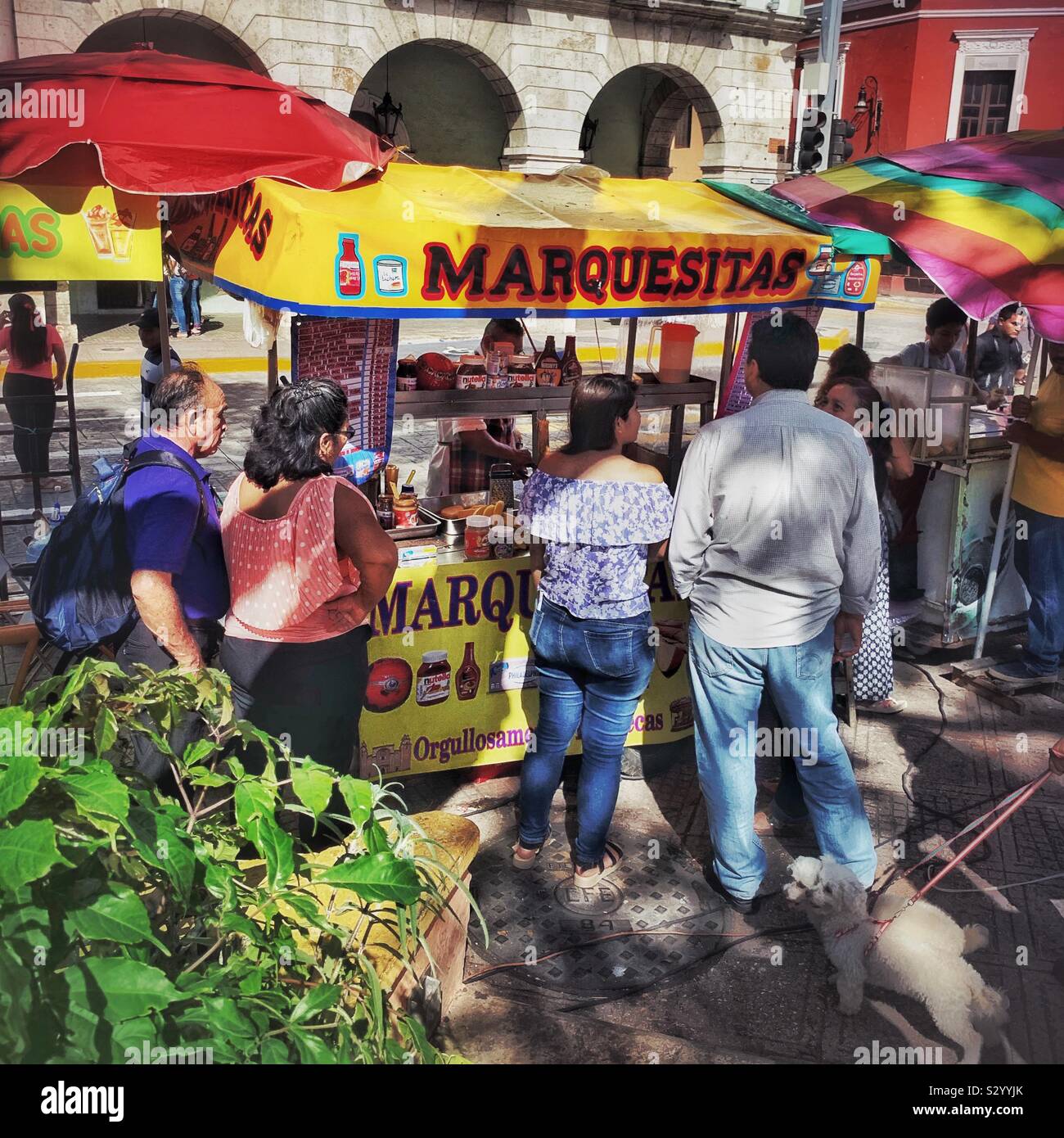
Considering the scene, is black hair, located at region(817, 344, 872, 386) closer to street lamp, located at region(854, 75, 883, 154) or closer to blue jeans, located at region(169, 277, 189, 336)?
blue jeans, located at region(169, 277, 189, 336)

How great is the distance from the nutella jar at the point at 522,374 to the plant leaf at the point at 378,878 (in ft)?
11.6

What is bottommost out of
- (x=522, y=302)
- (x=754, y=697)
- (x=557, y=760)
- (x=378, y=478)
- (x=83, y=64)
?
(x=557, y=760)

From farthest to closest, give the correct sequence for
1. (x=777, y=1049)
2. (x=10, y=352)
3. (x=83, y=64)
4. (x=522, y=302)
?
(x=10, y=352) < (x=83, y=64) < (x=522, y=302) < (x=777, y=1049)

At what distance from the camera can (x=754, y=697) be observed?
3.86 metres

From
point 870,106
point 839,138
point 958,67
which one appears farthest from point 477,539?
point 870,106

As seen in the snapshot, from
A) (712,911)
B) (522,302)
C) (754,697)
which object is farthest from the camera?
(522,302)

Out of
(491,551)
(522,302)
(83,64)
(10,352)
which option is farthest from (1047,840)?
(10,352)

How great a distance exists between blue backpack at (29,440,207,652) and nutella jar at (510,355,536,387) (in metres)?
1.82

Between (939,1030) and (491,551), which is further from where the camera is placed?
(491,551)

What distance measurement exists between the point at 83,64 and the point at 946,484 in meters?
5.07

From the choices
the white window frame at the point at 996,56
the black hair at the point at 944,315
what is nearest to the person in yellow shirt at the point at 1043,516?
the black hair at the point at 944,315

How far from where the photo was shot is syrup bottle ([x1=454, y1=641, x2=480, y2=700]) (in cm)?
482

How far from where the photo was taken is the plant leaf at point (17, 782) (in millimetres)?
1508

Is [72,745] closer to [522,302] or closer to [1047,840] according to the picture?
[522,302]
